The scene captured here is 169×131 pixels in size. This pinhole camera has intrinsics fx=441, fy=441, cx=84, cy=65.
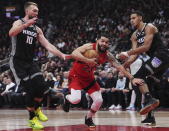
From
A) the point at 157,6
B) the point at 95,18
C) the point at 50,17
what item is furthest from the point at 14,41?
the point at 50,17

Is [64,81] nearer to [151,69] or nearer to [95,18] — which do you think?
[95,18]

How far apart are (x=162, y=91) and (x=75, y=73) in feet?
21.1

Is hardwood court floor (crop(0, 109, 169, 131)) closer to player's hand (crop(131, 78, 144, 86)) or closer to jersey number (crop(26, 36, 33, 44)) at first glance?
player's hand (crop(131, 78, 144, 86))

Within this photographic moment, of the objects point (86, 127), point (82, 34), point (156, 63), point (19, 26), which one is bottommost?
point (86, 127)

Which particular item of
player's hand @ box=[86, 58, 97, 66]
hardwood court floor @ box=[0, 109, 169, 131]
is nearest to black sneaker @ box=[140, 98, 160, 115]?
hardwood court floor @ box=[0, 109, 169, 131]

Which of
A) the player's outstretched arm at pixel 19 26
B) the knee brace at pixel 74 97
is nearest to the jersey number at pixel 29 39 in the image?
the player's outstretched arm at pixel 19 26

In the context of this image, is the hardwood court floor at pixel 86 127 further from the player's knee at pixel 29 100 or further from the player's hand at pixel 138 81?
the player's hand at pixel 138 81

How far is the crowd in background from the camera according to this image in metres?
15.0

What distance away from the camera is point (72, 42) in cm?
2083

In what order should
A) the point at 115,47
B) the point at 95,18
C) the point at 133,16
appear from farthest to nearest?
1. the point at 95,18
2. the point at 115,47
3. the point at 133,16

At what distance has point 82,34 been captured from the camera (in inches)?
829

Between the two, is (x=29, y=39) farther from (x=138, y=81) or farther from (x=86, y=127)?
(x=138, y=81)

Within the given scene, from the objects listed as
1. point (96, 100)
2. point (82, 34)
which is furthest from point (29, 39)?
point (82, 34)

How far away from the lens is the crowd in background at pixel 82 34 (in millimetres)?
15047
